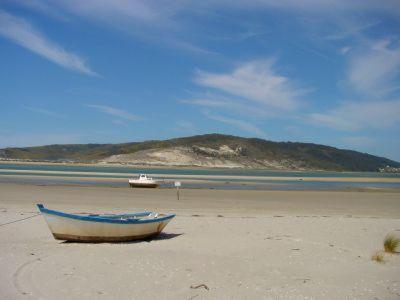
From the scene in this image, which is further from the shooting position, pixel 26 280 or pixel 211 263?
pixel 211 263

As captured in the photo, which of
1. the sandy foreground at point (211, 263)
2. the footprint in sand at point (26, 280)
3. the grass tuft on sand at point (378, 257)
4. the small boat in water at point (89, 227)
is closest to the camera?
the footprint in sand at point (26, 280)

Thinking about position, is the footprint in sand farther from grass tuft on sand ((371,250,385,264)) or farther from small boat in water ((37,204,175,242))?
grass tuft on sand ((371,250,385,264))

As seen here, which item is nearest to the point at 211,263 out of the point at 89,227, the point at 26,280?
the point at 89,227

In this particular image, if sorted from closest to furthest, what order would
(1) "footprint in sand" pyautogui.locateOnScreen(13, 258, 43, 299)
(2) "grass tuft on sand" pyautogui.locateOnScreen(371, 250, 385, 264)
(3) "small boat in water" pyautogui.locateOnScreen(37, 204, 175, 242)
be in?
(1) "footprint in sand" pyautogui.locateOnScreen(13, 258, 43, 299) → (2) "grass tuft on sand" pyautogui.locateOnScreen(371, 250, 385, 264) → (3) "small boat in water" pyautogui.locateOnScreen(37, 204, 175, 242)

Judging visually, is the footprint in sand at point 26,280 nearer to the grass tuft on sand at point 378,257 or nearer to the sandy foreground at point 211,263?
the sandy foreground at point 211,263

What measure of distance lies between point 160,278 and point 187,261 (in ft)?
5.73

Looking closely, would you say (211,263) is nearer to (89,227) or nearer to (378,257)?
(89,227)

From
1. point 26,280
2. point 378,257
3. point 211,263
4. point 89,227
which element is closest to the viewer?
point 26,280

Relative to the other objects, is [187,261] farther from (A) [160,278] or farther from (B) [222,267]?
(A) [160,278]

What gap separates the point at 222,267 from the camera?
422 inches

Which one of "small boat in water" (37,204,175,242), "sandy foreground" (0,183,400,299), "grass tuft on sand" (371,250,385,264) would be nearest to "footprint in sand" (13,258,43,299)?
"sandy foreground" (0,183,400,299)

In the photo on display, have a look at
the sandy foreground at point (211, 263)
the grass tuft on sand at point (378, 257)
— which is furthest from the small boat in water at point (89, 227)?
the grass tuft on sand at point (378, 257)

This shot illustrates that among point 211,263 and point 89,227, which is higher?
point 89,227

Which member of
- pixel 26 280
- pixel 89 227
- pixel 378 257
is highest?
pixel 89 227
